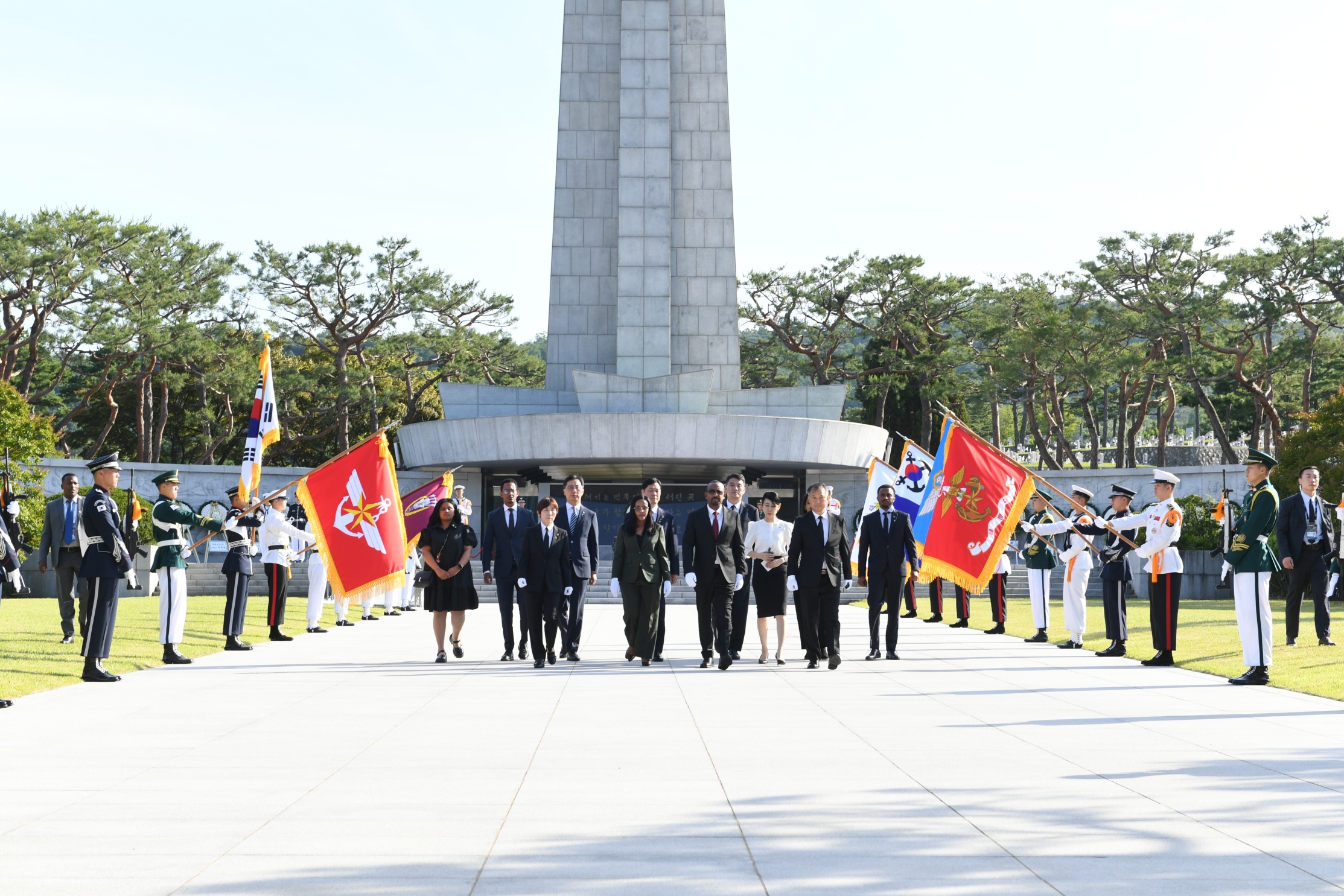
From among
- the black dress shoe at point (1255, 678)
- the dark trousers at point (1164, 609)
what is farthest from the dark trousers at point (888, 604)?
the black dress shoe at point (1255, 678)

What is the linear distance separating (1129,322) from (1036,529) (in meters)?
27.7

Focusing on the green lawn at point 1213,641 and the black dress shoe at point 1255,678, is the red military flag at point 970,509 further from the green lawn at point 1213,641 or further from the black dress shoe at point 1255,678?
the black dress shoe at point 1255,678

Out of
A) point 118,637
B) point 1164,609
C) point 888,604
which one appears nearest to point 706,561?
point 888,604

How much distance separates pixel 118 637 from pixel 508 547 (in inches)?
203

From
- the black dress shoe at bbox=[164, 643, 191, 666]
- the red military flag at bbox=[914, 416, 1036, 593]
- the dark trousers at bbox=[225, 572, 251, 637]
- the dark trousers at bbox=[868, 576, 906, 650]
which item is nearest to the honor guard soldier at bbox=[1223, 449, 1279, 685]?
the red military flag at bbox=[914, 416, 1036, 593]

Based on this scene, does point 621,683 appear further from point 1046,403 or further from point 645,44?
point 1046,403

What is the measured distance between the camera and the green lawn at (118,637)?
1055 centimetres

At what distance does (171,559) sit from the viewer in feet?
40.6

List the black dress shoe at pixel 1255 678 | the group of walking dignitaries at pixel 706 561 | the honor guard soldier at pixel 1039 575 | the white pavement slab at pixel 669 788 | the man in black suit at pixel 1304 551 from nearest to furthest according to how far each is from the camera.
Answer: the white pavement slab at pixel 669 788
the black dress shoe at pixel 1255 678
the group of walking dignitaries at pixel 706 561
the man in black suit at pixel 1304 551
the honor guard soldier at pixel 1039 575

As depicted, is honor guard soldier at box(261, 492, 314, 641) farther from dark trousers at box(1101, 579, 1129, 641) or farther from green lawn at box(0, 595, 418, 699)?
dark trousers at box(1101, 579, 1129, 641)

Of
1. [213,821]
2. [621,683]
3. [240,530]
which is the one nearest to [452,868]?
[213,821]

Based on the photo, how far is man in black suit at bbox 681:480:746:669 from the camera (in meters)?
11.8

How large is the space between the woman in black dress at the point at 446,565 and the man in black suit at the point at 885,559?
3904 mm

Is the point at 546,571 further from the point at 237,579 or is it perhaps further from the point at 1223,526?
the point at 1223,526
